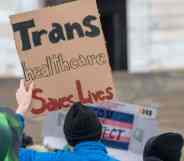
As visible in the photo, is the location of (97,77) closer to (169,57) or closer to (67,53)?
(67,53)

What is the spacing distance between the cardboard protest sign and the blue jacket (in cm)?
83

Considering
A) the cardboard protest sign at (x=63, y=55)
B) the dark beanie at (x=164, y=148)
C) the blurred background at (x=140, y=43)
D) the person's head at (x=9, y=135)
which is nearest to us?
the person's head at (x=9, y=135)

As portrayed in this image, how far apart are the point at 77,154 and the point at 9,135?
0.50m

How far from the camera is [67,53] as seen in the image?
4559 millimetres

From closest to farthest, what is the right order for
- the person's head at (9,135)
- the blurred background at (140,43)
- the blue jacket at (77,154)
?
the person's head at (9,135) < the blue jacket at (77,154) < the blurred background at (140,43)

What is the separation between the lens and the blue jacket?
358cm

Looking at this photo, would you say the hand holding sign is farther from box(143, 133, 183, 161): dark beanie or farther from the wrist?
box(143, 133, 183, 161): dark beanie

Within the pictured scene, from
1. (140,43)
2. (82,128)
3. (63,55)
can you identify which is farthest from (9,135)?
(140,43)

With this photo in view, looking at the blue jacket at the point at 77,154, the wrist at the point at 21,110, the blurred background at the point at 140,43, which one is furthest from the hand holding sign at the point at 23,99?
the blurred background at the point at 140,43

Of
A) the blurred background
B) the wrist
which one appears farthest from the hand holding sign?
the blurred background

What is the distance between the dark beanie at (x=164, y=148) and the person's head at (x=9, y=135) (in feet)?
2.96

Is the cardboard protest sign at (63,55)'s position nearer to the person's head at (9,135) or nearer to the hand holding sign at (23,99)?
the hand holding sign at (23,99)

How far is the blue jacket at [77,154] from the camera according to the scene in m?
3.58

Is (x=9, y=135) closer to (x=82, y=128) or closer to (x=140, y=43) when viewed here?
(x=82, y=128)
